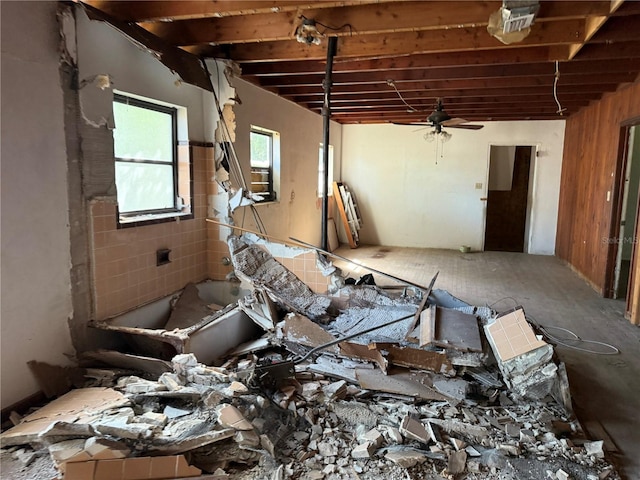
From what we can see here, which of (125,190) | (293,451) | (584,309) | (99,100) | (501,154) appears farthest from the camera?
(501,154)

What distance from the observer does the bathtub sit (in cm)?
307

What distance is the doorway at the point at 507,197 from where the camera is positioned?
377 inches

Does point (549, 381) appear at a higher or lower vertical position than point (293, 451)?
higher

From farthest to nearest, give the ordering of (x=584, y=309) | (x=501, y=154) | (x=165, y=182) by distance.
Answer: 1. (x=501, y=154)
2. (x=584, y=309)
3. (x=165, y=182)

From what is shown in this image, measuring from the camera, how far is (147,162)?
3.68 metres

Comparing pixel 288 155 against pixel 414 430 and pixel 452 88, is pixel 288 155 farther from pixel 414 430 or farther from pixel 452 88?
pixel 414 430

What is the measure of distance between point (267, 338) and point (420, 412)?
4.76ft

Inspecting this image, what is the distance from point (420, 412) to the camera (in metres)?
2.62

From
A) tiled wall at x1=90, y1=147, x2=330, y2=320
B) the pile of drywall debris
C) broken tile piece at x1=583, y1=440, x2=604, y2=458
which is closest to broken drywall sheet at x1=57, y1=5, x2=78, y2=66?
tiled wall at x1=90, y1=147, x2=330, y2=320

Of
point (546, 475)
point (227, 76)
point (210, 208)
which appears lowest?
point (546, 475)

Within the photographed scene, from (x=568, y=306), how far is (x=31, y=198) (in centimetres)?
539

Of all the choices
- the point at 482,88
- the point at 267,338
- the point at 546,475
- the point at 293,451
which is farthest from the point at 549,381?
the point at 482,88

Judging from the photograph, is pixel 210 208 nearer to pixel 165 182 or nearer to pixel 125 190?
pixel 165 182

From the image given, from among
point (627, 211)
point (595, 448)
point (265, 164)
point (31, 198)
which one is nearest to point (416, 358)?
point (595, 448)
